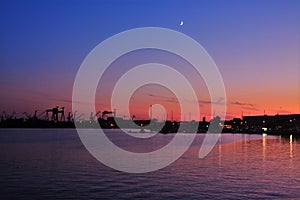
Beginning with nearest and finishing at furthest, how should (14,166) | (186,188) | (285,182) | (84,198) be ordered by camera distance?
1. (84,198)
2. (186,188)
3. (285,182)
4. (14,166)

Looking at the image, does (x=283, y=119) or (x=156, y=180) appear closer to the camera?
(x=156, y=180)

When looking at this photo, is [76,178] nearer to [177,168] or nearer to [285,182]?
[177,168]

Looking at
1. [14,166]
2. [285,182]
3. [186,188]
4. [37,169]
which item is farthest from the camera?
[14,166]

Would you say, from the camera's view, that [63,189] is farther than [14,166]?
No

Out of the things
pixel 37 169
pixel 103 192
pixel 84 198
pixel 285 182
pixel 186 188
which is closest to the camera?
pixel 84 198

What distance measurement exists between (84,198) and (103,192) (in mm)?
1900

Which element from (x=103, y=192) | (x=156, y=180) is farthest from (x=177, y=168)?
(x=103, y=192)

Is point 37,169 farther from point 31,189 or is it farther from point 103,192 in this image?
point 103,192

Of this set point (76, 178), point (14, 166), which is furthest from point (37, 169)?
point (76, 178)

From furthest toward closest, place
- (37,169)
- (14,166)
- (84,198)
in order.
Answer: (14,166), (37,169), (84,198)

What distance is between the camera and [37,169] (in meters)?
34.6

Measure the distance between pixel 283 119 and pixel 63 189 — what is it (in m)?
187

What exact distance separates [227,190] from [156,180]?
6.10 meters

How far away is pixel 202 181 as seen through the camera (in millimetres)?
27828
